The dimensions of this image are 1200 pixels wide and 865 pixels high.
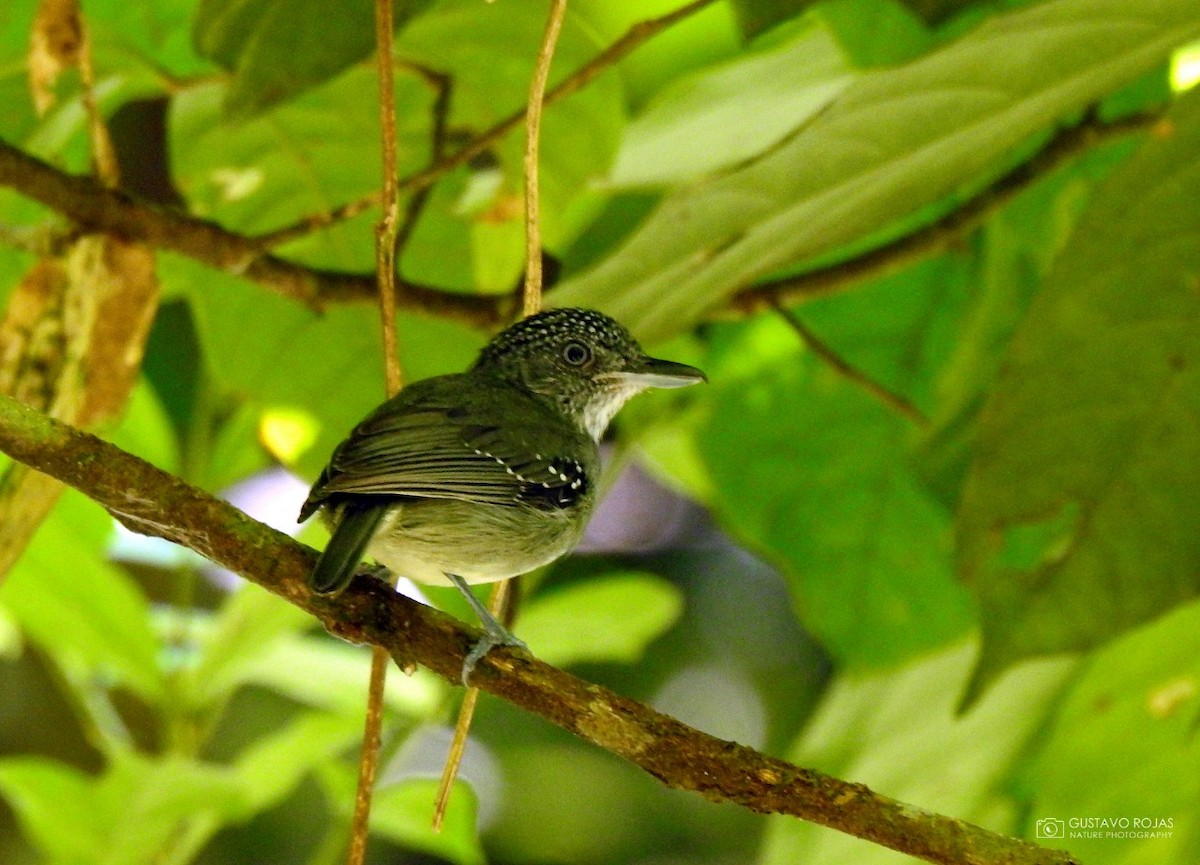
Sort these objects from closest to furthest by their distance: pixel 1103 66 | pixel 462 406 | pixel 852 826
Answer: pixel 852 826 < pixel 1103 66 < pixel 462 406

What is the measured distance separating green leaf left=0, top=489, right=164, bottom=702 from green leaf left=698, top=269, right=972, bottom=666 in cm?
138

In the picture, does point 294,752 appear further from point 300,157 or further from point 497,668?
point 497,668

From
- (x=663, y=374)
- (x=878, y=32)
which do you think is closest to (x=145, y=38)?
(x=663, y=374)

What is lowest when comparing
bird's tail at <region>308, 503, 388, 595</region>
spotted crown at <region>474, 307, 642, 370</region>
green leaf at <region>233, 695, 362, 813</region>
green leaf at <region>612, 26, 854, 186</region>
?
bird's tail at <region>308, 503, 388, 595</region>

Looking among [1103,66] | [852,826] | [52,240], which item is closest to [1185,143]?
[1103,66]

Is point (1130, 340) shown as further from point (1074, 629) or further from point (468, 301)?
point (468, 301)

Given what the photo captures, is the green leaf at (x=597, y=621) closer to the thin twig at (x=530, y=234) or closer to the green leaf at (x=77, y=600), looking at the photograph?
the green leaf at (x=77, y=600)

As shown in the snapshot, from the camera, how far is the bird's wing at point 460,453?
2.14 m

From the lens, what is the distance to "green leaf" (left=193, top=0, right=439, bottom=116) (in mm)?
2244

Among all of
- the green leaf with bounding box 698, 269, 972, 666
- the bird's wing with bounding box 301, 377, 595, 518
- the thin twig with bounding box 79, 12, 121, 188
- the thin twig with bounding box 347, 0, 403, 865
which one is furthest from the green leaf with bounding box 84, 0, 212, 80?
the green leaf with bounding box 698, 269, 972, 666

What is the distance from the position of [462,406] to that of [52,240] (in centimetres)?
74

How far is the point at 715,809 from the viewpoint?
7.13 meters

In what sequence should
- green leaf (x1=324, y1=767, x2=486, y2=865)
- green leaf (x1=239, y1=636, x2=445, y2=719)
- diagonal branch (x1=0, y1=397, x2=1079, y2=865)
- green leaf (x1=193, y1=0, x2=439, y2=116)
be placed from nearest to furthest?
diagonal branch (x1=0, y1=397, x2=1079, y2=865), green leaf (x1=193, y1=0, x2=439, y2=116), green leaf (x1=324, y1=767, x2=486, y2=865), green leaf (x1=239, y1=636, x2=445, y2=719)

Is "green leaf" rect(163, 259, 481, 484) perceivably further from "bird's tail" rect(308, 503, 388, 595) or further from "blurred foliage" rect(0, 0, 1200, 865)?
"bird's tail" rect(308, 503, 388, 595)
